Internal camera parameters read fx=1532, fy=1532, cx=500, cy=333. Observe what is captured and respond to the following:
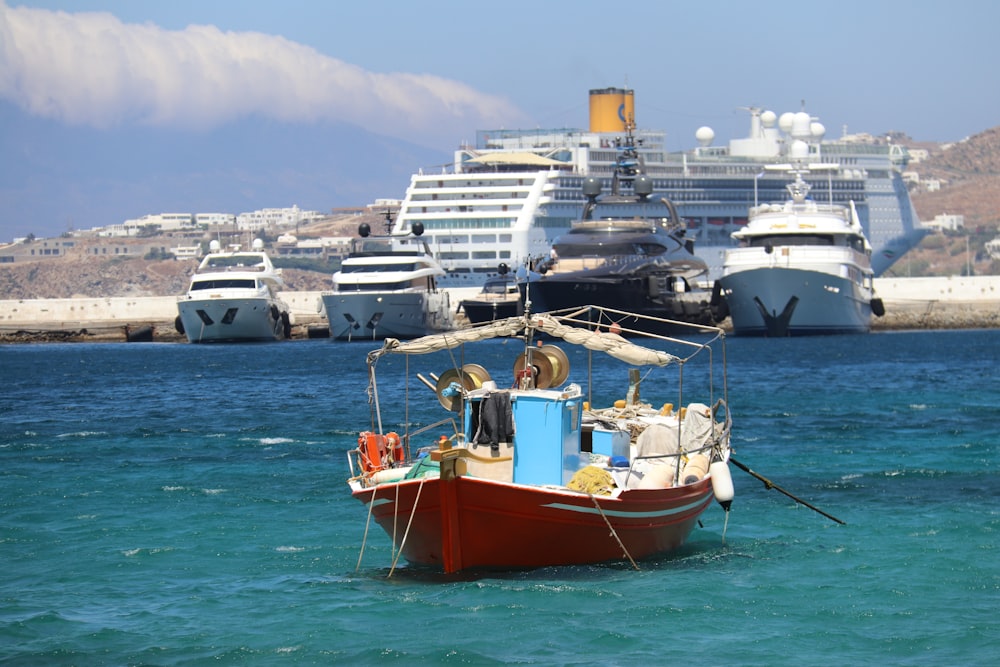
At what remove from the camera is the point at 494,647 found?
15570mm

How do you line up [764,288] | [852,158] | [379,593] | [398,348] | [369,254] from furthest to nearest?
[852,158], [369,254], [764,288], [398,348], [379,593]

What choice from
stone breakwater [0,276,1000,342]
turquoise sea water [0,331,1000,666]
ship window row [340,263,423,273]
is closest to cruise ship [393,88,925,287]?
stone breakwater [0,276,1000,342]

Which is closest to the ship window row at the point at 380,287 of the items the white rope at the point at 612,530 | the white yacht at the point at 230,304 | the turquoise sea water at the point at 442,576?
the white yacht at the point at 230,304

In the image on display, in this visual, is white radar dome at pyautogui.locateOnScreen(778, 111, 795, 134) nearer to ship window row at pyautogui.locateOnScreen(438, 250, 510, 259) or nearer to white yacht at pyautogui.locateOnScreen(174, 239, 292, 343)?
ship window row at pyautogui.locateOnScreen(438, 250, 510, 259)

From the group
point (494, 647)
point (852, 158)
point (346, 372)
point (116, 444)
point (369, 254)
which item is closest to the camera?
point (494, 647)

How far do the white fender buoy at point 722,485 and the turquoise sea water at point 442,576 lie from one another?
2.69ft

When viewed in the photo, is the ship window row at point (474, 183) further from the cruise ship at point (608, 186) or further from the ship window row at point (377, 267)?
the ship window row at point (377, 267)

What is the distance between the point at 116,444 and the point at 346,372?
2466 cm

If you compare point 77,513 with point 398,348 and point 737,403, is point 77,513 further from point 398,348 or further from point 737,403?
A: point 737,403

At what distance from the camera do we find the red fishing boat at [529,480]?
1719 centimetres

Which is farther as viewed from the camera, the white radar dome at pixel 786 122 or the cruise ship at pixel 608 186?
the white radar dome at pixel 786 122

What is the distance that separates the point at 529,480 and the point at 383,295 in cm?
6460

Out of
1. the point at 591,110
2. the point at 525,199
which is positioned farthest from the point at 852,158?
the point at 525,199

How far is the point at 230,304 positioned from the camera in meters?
83.5
